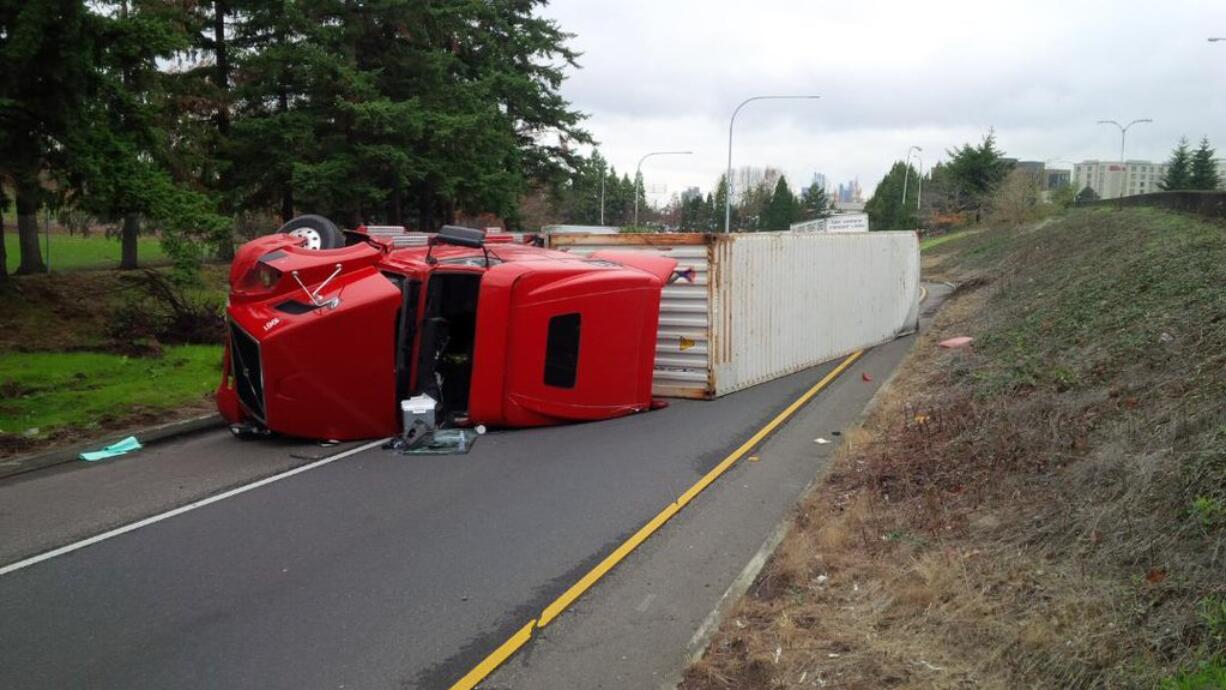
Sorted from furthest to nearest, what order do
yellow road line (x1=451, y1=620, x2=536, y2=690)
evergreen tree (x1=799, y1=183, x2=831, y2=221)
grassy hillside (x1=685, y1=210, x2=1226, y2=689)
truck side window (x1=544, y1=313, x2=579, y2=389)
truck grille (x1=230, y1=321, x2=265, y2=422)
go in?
evergreen tree (x1=799, y1=183, x2=831, y2=221)
truck side window (x1=544, y1=313, x2=579, y2=389)
truck grille (x1=230, y1=321, x2=265, y2=422)
yellow road line (x1=451, y1=620, x2=536, y2=690)
grassy hillside (x1=685, y1=210, x2=1226, y2=689)

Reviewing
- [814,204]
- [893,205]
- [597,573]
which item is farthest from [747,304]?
[814,204]

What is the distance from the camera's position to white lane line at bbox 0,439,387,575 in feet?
20.3

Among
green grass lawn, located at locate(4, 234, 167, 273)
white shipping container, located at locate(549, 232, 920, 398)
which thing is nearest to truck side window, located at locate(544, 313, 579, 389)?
white shipping container, located at locate(549, 232, 920, 398)

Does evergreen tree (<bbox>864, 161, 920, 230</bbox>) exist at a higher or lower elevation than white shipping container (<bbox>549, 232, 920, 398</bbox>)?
higher

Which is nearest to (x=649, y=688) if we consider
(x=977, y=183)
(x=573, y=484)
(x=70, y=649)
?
(x=70, y=649)

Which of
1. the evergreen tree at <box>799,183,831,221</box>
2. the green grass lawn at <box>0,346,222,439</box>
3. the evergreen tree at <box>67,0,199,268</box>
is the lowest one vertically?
the green grass lawn at <box>0,346,222,439</box>

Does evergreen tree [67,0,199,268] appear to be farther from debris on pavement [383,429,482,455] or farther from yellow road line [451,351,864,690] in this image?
yellow road line [451,351,864,690]

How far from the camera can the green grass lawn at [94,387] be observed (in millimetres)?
10453

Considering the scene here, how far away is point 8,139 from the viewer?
41.5 feet

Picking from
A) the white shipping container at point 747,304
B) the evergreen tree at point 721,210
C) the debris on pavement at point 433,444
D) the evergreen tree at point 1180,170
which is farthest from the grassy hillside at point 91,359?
the evergreen tree at point 721,210

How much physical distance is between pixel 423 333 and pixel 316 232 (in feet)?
7.19

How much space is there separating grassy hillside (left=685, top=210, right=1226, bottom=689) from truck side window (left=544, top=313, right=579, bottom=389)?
365 cm

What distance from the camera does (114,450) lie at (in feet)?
31.3

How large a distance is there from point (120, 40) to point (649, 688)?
13517 millimetres
